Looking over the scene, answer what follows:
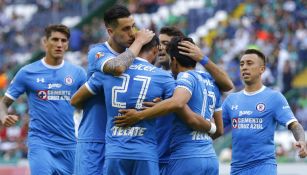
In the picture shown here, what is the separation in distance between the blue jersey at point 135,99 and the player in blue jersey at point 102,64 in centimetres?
14

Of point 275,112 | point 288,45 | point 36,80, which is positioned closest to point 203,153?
point 275,112

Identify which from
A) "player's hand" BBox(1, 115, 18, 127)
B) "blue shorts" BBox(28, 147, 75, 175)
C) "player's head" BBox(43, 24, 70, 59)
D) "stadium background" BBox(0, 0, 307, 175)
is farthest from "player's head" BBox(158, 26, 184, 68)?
"stadium background" BBox(0, 0, 307, 175)

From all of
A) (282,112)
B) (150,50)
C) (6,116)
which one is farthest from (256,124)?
(6,116)

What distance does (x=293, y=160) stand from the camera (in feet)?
59.1

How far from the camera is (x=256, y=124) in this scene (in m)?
11.9

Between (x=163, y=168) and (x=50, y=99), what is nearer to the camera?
(x=163, y=168)

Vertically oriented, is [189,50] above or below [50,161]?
above

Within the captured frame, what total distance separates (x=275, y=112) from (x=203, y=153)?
2.19 meters

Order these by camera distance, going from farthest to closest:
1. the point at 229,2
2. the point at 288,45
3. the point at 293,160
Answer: the point at 229,2, the point at 288,45, the point at 293,160

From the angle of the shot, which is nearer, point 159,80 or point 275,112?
point 159,80

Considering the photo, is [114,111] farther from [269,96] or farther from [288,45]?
[288,45]

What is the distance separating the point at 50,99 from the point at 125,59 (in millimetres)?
2963

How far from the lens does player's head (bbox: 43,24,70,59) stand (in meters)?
12.5

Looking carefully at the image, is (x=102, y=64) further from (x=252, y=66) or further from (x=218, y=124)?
(x=252, y=66)
